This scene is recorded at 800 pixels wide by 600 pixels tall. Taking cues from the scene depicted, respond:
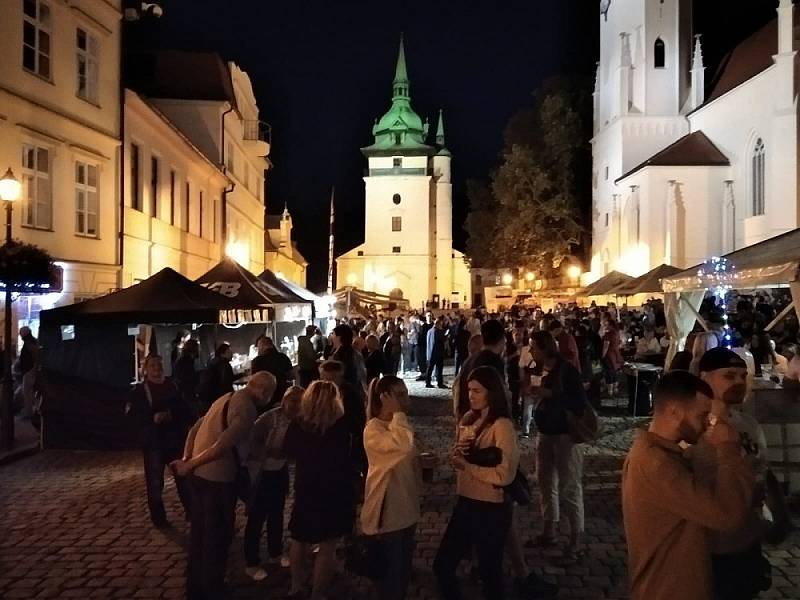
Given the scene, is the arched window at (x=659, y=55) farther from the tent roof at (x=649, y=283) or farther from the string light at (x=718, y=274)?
the string light at (x=718, y=274)

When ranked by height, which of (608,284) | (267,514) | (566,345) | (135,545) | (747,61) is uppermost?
(747,61)

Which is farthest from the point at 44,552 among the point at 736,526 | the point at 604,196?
the point at 604,196

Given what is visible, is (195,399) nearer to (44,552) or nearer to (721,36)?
(44,552)

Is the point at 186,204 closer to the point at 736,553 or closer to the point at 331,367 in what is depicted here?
the point at 331,367

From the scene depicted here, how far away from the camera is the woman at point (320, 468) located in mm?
5285

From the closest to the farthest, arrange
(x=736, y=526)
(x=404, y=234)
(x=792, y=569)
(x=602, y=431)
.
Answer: (x=736, y=526) → (x=792, y=569) → (x=602, y=431) → (x=404, y=234)

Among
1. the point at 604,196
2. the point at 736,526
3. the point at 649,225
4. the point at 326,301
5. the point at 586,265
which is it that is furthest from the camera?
the point at 586,265

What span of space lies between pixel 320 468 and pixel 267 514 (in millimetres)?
1766

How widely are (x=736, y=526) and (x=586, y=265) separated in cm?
5482

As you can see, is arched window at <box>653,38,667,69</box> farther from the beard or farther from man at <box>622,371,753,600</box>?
man at <box>622,371,753,600</box>

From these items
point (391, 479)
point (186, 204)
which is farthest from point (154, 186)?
point (391, 479)

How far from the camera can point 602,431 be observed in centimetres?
1347

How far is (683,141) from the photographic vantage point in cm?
4388

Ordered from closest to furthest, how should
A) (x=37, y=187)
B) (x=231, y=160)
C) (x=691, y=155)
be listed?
(x=37, y=187) < (x=231, y=160) < (x=691, y=155)
